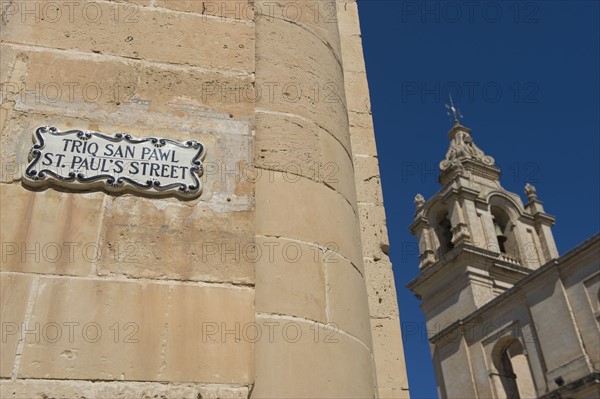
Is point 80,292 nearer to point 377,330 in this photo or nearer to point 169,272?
point 169,272

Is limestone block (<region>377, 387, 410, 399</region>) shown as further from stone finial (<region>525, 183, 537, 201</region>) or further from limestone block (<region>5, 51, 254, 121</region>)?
stone finial (<region>525, 183, 537, 201</region>)

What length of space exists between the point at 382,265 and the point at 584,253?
18469 millimetres

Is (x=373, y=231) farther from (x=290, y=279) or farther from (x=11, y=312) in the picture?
(x=11, y=312)

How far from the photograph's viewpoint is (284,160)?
2900 mm

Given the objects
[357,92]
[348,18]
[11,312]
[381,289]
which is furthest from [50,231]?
[348,18]

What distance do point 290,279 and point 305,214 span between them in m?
0.34

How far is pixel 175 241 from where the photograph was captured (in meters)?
2.40

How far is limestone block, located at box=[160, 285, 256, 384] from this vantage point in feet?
6.98

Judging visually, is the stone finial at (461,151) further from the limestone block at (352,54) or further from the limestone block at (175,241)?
the limestone block at (175,241)

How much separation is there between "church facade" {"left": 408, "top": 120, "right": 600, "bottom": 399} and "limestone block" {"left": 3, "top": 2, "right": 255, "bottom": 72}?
17880mm

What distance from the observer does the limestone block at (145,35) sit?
9.32 ft

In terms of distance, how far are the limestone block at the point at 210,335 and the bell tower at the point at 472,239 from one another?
2275cm

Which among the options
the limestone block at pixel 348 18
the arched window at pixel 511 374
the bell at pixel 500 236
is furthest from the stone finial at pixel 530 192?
the limestone block at pixel 348 18

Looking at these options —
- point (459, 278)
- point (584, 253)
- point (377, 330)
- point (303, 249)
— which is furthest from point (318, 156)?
point (459, 278)
